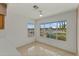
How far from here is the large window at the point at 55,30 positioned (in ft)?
3.11

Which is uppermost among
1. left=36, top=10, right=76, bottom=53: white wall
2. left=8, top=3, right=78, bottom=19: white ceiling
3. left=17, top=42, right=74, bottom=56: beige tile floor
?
left=8, top=3, right=78, bottom=19: white ceiling

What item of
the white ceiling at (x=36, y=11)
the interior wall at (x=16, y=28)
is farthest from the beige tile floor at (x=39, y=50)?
the white ceiling at (x=36, y=11)

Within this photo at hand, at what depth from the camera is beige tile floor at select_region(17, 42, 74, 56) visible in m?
0.95

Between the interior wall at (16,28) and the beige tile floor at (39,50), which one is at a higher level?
the interior wall at (16,28)

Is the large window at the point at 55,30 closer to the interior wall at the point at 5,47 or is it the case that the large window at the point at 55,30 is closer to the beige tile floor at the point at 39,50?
the beige tile floor at the point at 39,50

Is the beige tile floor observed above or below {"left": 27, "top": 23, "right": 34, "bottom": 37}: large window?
below

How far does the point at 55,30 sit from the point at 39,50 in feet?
0.96

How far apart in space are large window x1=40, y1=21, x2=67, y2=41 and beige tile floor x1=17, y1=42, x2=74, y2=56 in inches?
5.4

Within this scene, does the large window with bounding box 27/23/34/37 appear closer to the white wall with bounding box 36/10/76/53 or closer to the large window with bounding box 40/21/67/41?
the large window with bounding box 40/21/67/41

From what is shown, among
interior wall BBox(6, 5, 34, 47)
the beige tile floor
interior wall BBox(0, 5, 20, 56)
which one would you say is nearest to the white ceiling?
interior wall BBox(6, 5, 34, 47)

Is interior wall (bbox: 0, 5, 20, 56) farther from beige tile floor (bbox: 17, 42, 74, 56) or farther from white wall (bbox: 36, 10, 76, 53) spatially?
white wall (bbox: 36, 10, 76, 53)

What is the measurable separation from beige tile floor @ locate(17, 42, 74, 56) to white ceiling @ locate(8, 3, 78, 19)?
Result: 1.16ft

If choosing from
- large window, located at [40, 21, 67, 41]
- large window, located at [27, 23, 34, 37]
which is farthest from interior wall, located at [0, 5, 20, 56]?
large window, located at [40, 21, 67, 41]

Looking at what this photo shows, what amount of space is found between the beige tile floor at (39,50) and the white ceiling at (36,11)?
35 cm
